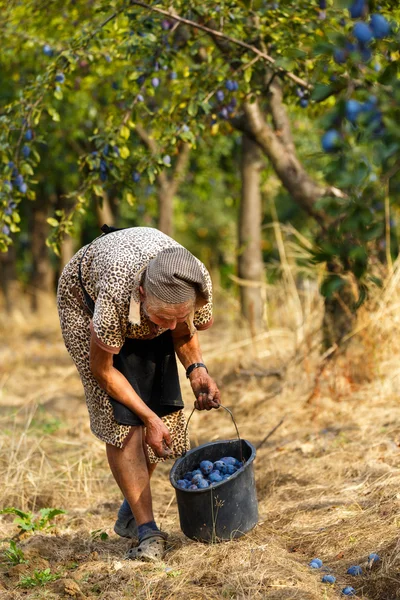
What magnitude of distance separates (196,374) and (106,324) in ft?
1.90

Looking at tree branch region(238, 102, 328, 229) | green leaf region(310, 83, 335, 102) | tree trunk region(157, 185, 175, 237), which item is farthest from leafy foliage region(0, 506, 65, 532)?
tree trunk region(157, 185, 175, 237)

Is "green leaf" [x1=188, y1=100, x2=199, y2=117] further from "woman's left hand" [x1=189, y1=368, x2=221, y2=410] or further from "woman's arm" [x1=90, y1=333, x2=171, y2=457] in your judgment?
"woman's arm" [x1=90, y1=333, x2=171, y2=457]

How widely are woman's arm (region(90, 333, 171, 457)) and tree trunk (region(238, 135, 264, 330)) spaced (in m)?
4.48

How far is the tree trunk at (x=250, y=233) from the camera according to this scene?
25.4 feet

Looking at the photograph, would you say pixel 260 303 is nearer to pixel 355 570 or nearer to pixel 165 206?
pixel 165 206

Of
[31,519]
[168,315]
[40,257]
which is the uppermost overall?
[168,315]

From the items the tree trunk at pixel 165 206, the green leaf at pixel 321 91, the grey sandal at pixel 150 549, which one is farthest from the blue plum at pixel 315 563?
the tree trunk at pixel 165 206

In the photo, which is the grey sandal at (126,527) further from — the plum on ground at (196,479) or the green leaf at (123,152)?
the green leaf at (123,152)

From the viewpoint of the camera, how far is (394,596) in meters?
2.75

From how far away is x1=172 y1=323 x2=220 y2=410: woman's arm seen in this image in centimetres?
329

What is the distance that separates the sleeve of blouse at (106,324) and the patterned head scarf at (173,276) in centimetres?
17

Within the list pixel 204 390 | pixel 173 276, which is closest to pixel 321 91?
pixel 173 276

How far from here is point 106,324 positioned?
2938 mm

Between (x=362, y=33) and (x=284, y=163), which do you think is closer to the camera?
(x=362, y=33)
